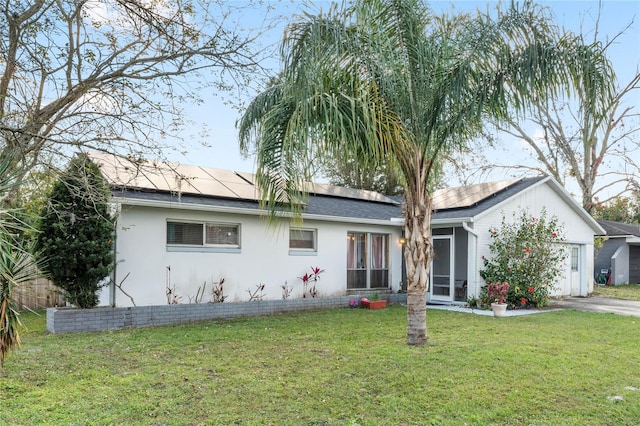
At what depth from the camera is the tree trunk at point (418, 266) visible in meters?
7.49

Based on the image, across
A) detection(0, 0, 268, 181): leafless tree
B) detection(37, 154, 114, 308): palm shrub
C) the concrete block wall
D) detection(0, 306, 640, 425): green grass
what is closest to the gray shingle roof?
detection(37, 154, 114, 308): palm shrub

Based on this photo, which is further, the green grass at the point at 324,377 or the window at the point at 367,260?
the window at the point at 367,260

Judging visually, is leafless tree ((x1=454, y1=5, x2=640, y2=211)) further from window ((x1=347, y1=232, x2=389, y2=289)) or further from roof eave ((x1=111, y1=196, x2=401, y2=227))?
roof eave ((x1=111, y1=196, x2=401, y2=227))

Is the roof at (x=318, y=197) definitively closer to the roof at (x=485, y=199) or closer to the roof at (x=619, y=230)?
the roof at (x=485, y=199)

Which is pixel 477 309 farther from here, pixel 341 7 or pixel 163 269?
pixel 341 7

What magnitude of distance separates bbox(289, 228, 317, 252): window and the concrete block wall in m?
1.50

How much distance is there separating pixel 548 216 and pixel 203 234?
11.4 m

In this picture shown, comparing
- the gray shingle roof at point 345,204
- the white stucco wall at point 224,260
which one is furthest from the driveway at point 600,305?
the white stucco wall at point 224,260

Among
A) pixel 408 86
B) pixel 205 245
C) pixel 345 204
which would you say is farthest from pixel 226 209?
pixel 408 86

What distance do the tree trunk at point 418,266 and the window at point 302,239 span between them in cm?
562

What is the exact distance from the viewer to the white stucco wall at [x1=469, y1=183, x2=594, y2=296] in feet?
43.0

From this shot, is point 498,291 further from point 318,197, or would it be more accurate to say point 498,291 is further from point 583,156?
point 583,156

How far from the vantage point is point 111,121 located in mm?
6008

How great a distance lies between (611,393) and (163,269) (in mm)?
8802
